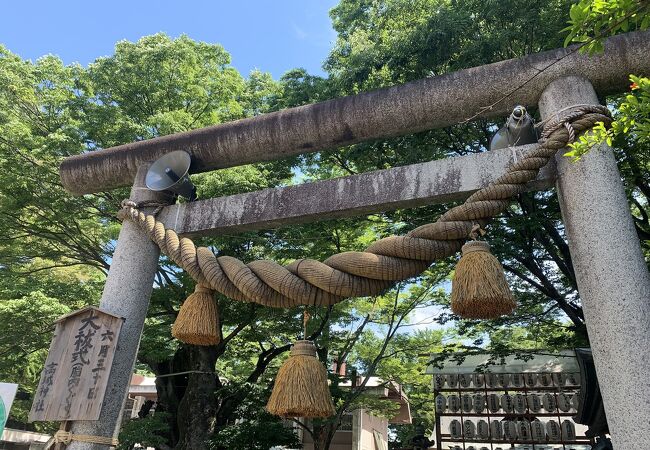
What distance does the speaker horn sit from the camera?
378 cm

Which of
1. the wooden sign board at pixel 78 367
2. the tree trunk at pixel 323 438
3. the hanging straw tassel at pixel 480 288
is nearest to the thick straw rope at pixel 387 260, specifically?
Result: the hanging straw tassel at pixel 480 288

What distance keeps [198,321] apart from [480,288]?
163 cm

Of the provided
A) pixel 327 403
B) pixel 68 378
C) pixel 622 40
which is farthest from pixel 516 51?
pixel 68 378

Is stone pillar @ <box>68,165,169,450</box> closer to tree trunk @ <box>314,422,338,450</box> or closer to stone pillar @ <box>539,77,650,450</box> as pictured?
stone pillar @ <box>539,77,650,450</box>

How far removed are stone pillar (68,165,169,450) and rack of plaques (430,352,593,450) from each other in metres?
7.32

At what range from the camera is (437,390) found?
970cm

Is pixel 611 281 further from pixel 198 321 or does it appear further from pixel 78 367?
pixel 78 367

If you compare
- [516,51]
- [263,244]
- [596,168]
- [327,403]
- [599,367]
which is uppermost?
[516,51]

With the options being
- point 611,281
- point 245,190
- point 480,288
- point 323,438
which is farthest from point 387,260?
point 323,438

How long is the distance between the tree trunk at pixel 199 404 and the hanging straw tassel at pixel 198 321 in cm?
705

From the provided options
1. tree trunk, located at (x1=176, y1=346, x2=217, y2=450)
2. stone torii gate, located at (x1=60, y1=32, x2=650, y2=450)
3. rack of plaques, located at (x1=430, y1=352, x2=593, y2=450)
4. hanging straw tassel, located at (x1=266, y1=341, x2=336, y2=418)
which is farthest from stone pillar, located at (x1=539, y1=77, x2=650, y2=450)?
tree trunk, located at (x1=176, y1=346, x2=217, y2=450)

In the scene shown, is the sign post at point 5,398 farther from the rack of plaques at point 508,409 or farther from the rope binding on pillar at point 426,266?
the rack of plaques at point 508,409

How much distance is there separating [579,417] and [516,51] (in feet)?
14.8

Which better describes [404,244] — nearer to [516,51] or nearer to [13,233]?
[516,51]
